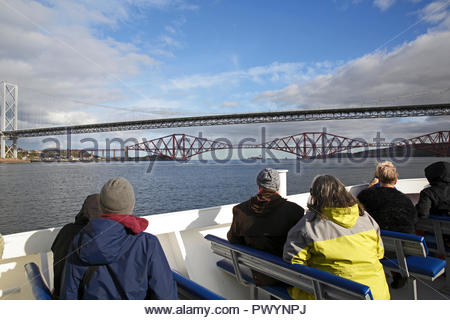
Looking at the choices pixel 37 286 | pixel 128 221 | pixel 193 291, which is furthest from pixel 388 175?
pixel 37 286

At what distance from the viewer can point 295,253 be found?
1.18m

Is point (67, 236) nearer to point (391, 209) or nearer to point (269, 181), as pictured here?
point (269, 181)

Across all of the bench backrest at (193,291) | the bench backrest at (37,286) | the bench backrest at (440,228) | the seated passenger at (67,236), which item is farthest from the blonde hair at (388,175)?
the bench backrest at (37,286)

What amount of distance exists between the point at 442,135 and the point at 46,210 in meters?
62.9

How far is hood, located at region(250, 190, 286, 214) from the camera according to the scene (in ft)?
4.61

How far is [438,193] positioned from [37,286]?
2328 mm

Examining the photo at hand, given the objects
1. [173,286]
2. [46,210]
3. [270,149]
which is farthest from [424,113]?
[173,286]

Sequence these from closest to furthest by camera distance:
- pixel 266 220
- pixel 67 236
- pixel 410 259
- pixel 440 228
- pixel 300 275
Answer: pixel 300 275 < pixel 67 236 < pixel 266 220 < pixel 410 259 < pixel 440 228

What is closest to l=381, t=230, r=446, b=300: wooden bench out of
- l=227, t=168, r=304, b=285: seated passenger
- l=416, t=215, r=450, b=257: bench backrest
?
l=416, t=215, r=450, b=257: bench backrest

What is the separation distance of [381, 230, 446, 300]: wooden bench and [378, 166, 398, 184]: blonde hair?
0.54m

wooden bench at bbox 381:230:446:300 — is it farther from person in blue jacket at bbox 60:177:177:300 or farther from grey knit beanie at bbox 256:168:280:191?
person in blue jacket at bbox 60:177:177:300

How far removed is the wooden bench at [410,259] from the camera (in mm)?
1435

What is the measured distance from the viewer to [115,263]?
93cm
